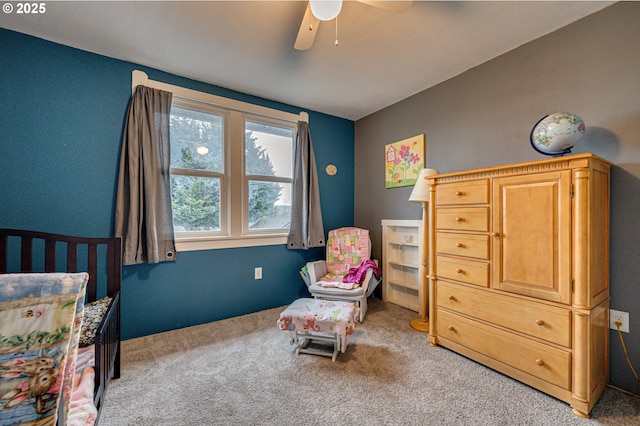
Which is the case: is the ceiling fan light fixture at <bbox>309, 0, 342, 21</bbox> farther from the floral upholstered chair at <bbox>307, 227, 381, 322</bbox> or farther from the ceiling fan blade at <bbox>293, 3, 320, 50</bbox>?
the floral upholstered chair at <bbox>307, 227, 381, 322</bbox>

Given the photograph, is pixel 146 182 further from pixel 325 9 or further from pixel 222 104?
pixel 325 9

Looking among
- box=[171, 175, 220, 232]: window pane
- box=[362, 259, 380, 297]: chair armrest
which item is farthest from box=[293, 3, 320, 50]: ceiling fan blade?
box=[362, 259, 380, 297]: chair armrest

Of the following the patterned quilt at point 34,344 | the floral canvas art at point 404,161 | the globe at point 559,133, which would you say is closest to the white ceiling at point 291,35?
the floral canvas art at point 404,161

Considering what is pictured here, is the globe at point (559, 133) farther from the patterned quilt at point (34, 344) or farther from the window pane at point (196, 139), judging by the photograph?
the window pane at point (196, 139)

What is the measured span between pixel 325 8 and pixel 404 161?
1987 millimetres

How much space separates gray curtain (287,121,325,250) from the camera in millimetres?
3082

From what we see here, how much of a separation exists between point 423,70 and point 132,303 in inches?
129

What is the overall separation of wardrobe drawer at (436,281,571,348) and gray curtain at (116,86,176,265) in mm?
2387

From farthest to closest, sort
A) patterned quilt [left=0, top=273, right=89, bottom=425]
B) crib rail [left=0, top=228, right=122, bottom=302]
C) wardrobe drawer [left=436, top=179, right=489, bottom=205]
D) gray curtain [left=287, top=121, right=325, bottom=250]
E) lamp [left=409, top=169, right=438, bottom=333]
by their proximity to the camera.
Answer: gray curtain [left=287, top=121, right=325, bottom=250] < lamp [left=409, top=169, right=438, bottom=333] < wardrobe drawer [left=436, top=179, right=489, bottom=205] < crib rail [left=0, top=228, right=122, bottom=302] < patterned quilt [left=0, top=273, right=89, bottom=425]

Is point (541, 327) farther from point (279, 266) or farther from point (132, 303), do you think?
point (132, 303)

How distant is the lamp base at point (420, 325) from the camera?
2.41 metres

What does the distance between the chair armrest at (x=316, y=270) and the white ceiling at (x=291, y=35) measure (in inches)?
73.7

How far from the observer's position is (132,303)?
88.9 inches

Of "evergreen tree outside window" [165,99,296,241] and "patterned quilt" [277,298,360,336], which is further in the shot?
"evergreen tree outside window" [165,99,296,241]
